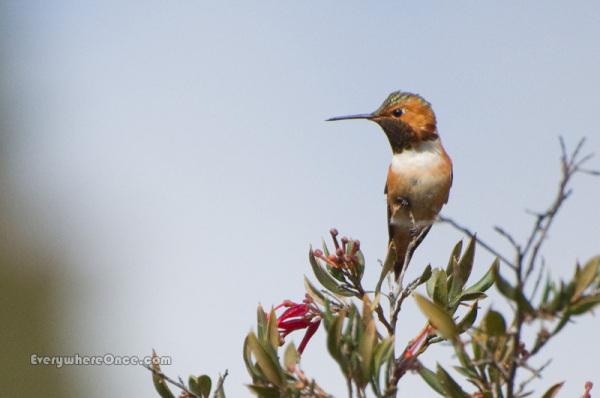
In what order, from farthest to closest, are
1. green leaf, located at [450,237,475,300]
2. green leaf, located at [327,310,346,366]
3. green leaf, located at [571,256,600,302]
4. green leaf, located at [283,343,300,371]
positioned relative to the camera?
1. green leaf, located at [450,237,475,300]
2. green leaf, located at [283,343,300,371]
3. green leaf, located at [327,310,346,366]
4. green leaf, located at [571,256,600,302]

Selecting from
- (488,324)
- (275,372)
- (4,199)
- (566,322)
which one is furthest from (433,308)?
(4,199)

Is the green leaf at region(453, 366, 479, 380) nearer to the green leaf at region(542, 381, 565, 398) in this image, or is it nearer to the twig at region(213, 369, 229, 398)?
the green leaf at region(542, 381, 565, 398)

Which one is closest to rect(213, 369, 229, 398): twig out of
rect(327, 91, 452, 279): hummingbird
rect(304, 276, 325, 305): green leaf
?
rect(304, 276, 325, 305): green leaf

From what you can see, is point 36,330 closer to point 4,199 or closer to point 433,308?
point 4,199

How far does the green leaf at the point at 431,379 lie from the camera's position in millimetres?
2252

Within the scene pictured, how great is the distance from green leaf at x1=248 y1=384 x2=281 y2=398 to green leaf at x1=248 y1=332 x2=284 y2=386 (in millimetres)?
22

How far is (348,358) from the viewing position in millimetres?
2002

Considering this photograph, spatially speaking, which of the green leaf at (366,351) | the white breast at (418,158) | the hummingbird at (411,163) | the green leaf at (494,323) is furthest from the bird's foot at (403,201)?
the green leaf at (494,323)

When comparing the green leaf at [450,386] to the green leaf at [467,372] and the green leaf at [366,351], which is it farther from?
the green leaf at [366,351]

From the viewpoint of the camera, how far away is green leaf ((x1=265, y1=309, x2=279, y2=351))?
7.99 feet

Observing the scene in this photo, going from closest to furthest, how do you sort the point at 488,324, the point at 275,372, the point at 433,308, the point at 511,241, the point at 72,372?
1. the point at 511,241
2. the point at 488,324
3. the point at 433,308
4. the point at 275,372
5. the point at 72,372

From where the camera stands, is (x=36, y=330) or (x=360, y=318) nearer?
(x=360, y=318)

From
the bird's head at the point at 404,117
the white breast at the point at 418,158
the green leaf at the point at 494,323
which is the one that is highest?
the bird's head at the point at 404,117

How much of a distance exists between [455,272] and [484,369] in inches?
20.8
